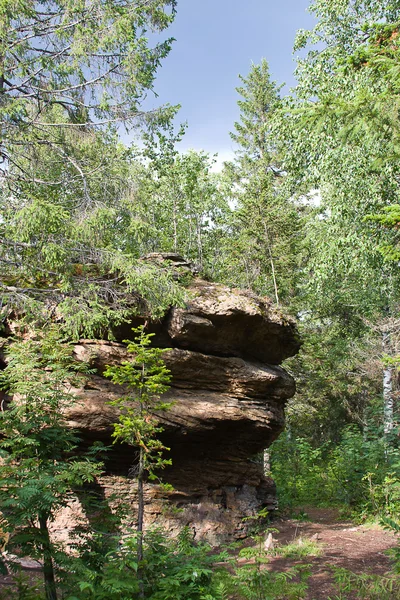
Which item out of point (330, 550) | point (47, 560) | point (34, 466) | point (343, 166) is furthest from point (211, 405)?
point (343, 166)

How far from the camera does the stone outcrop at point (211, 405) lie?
761 cm

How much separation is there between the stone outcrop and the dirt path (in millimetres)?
922

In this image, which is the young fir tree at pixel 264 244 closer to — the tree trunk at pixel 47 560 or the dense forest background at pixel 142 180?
the dense forest background at pixel 142 180

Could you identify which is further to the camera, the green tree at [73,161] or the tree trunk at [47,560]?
the green tree at [73,161]

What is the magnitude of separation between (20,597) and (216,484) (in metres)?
5.08

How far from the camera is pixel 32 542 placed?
391cm

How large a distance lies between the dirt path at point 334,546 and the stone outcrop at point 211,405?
0.92 metres

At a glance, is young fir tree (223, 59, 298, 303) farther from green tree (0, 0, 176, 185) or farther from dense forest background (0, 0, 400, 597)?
green tree (0, 0, 176, 185)

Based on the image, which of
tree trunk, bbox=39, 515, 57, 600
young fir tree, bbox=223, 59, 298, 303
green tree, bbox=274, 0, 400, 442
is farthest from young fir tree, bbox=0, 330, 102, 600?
young fir tree, bbox=223, 59, 298, 303

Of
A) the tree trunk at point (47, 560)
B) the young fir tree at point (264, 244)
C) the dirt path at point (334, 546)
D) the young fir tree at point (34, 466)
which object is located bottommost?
the dirt path at point (334, 546)

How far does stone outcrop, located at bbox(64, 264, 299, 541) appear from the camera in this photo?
761 centimetres

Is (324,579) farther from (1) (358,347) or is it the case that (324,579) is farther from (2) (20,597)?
(1) (358,347)

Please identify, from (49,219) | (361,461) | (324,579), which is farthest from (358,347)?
(49,219)

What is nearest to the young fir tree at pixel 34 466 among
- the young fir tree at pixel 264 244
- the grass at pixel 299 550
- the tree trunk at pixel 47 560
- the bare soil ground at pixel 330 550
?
the tree trunk at pixel 47 560
